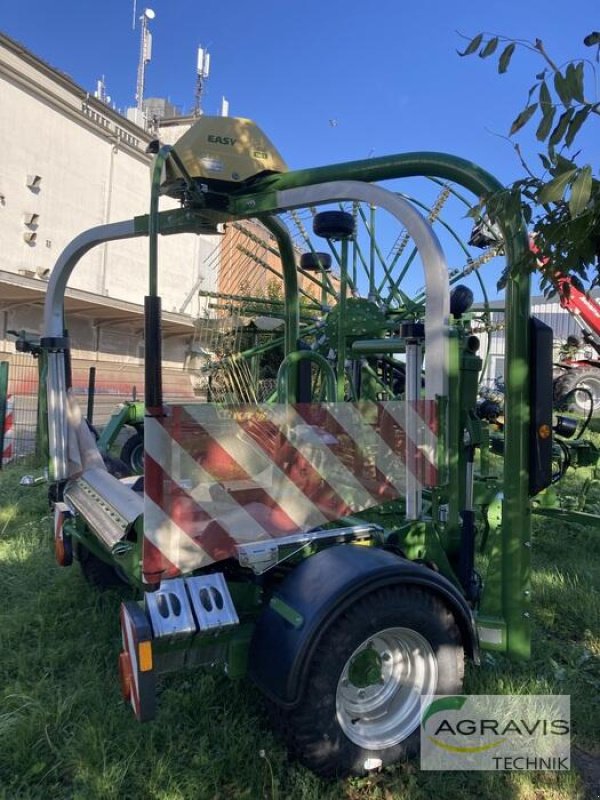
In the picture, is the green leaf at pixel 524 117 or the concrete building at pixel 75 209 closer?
the green leaf at pixel 524 117

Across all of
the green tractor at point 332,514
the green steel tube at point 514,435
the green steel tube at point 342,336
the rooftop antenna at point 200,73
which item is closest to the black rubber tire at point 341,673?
the green tractor at point 332,514

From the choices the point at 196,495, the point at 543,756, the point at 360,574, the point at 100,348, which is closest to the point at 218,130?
the point at 196,495

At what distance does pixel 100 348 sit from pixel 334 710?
16.2 metres

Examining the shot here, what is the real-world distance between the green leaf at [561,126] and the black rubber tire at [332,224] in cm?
314

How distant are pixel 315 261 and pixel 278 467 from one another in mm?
4332

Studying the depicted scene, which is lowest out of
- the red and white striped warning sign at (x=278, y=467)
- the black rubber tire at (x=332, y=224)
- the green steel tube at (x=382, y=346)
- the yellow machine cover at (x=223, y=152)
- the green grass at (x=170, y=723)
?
the green grass at (x=170, y=723)

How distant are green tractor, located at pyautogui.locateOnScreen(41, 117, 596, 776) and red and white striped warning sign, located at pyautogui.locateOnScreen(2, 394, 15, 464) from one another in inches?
274

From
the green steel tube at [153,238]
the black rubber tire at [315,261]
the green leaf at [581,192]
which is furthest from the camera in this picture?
the black rubber tire at [315,261]

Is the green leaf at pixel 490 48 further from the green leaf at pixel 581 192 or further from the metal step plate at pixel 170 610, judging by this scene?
the metal step plate at pixel 170 610

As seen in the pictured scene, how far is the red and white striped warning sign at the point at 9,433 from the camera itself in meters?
9.22

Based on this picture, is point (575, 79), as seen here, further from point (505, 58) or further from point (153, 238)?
point (153, 238)

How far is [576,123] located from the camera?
128cm

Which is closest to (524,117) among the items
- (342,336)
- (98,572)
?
(98,572)

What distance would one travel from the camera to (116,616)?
3.55 m
